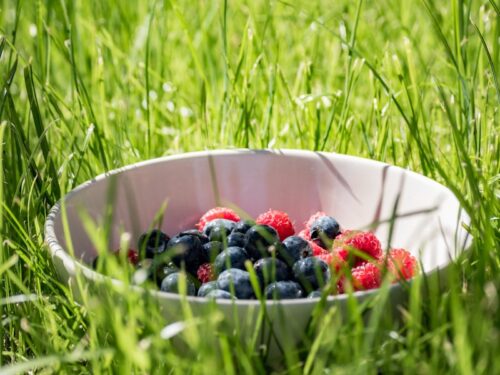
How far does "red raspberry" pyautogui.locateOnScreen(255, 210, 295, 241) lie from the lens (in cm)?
131

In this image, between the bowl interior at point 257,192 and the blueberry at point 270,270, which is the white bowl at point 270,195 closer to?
the bowl interior at point 257,192

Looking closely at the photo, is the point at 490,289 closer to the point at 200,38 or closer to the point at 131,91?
the point at 131,91

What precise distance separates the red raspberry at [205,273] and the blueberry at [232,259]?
0.10 feet

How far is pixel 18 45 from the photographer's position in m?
1.99

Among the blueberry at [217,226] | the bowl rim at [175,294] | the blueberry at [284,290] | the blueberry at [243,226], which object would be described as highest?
the bowl rim at [175,294]

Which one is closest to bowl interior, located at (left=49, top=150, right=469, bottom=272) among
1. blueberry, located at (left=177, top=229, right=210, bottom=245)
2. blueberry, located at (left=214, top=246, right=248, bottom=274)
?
blueberry, located at (left=177, top=229, right=210, bottom=245)

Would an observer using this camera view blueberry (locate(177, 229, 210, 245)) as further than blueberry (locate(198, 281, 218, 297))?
Yes

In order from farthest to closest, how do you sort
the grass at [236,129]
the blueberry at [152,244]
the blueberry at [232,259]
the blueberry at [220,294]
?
the blueberry at [152,244], the blueberry at [232,259], the blueberry at [220,294], the grass at [236,129]

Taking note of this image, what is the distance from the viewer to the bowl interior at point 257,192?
1.28m

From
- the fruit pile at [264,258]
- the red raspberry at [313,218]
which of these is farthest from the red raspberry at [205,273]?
the red raspberry at [313,218]

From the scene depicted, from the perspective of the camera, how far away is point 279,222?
1319mm

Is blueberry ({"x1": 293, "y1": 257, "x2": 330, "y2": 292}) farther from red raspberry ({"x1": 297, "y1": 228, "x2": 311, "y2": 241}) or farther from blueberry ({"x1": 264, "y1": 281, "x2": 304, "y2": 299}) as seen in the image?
red raspberry ({"x1": 297, "y1": 228, "x2": 311, "y2": 241})

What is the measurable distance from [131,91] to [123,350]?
102cm

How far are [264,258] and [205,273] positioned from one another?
0.12 m
